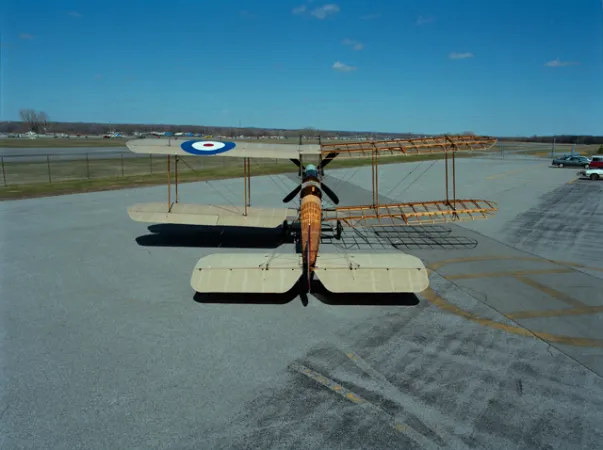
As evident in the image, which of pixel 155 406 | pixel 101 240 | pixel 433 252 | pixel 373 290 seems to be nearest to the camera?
pixel 155 406

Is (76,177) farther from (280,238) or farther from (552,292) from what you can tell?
(552,292)

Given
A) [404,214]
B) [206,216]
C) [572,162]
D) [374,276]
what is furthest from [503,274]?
[572,162]

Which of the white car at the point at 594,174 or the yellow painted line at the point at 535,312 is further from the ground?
the white car at the point at 594,174

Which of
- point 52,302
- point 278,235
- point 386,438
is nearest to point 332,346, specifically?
point 386,438

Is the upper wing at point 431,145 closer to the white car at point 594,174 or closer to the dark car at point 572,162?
the white car at point 594,174

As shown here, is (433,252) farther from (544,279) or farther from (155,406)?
(155,406)

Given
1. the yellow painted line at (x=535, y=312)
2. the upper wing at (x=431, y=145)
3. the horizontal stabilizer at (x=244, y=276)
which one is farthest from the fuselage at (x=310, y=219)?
the yellow painted line at (x=535, y=312)
